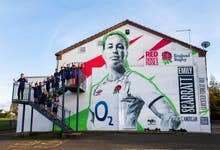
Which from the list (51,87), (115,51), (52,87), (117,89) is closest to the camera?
(52,87)

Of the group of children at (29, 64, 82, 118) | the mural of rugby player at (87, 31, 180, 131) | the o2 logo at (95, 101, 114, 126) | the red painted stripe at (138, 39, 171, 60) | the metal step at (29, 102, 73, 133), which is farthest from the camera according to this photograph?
the red painted stripe at (138, 39, 171, 60)

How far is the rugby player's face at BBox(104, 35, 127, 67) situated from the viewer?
811 inches

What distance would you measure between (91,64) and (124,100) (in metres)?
4.11

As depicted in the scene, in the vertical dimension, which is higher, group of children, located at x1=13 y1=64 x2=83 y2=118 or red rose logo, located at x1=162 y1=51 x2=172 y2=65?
red rose logo, located at x1=162 y1=51 x2=172 y2=65

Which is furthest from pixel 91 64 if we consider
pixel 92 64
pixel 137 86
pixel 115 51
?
pixel 137 86

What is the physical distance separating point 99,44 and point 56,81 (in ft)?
18.3

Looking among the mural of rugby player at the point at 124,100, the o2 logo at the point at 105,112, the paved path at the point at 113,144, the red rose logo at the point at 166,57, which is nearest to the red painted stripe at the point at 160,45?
the red rose logo at the point at 166,57

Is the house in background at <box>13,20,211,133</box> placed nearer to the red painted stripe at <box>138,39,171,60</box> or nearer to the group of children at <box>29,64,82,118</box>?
the red painted stripe at <box>138,39,171,60</box>

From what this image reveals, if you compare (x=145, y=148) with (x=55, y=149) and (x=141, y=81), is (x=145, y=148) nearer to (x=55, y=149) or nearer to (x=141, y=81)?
(x=55, y=149)

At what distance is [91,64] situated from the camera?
68.6 ft

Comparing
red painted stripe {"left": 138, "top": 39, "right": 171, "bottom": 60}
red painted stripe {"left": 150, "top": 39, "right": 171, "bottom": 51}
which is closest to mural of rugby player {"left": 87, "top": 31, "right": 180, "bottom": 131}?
red painted stripe {"left": 138, "top": 39, "right": 171, "bottom": 60}

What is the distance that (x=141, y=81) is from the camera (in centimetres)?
1988

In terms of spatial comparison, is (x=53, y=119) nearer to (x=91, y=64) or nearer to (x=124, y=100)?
(x=124, y=100)

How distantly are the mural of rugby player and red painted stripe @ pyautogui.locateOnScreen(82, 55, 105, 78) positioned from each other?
426mm
